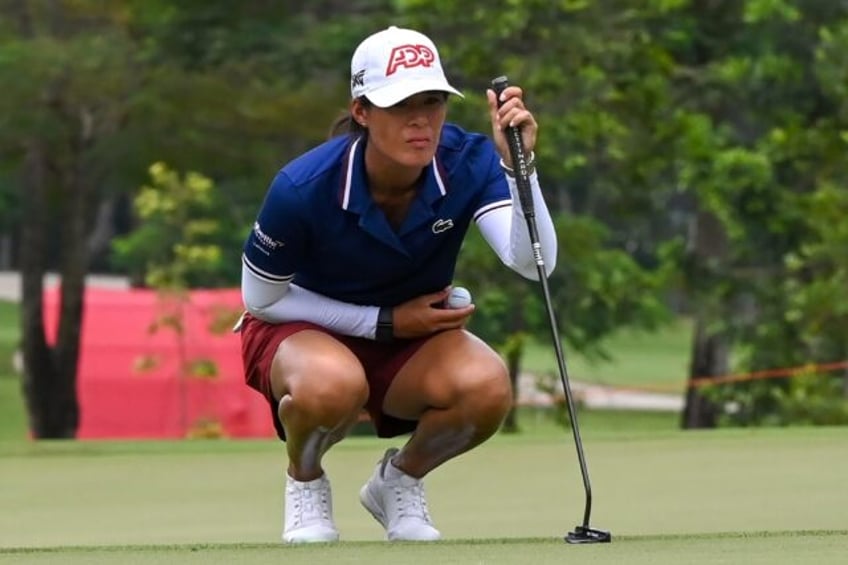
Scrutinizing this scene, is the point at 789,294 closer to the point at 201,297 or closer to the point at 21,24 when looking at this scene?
the point at 201,297

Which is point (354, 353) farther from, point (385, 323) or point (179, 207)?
point (179, 207)

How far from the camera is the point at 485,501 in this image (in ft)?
23.6

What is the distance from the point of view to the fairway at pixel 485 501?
473 cm

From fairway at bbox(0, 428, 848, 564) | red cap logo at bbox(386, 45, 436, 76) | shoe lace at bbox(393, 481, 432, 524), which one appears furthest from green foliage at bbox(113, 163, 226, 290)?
red cap logo at bbox(386, 45, 436, 76)

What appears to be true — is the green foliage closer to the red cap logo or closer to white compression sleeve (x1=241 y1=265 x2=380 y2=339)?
white compression sleeve (x1=241 y1=265 x2=380 y2=339)

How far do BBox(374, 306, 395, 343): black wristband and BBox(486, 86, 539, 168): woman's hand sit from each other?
53 centimetres

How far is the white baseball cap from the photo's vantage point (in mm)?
5148

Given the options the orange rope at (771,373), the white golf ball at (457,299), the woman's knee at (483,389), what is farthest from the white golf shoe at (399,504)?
the orange rope at (771,373)

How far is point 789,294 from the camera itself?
22000 mm

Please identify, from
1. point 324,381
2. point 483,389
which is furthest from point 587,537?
point 324,381

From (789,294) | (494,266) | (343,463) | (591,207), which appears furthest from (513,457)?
(591,207)

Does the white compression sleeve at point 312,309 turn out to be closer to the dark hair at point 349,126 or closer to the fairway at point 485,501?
the dark hair at point 349,126

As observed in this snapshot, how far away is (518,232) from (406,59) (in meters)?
0.52

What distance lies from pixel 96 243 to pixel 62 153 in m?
25.7
